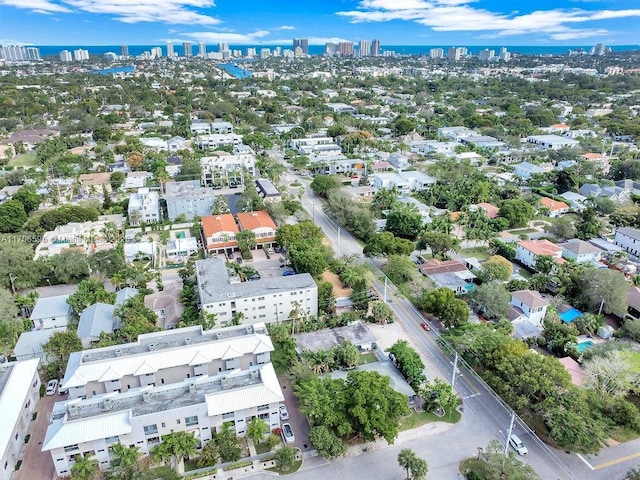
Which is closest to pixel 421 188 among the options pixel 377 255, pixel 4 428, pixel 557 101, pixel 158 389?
pixel 377 255

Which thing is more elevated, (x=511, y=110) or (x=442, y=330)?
(x=511, y=110)

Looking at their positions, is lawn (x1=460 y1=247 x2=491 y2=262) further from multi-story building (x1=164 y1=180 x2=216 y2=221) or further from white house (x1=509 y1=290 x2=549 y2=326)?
multi-story building (x1=164 y1=180 x2=216 y2=221)

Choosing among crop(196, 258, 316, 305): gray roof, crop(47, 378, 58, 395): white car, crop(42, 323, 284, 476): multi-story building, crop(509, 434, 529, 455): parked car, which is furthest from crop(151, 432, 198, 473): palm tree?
crop(509, 434, 529, 455): parked car

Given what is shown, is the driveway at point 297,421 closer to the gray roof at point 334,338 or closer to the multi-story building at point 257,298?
the gray roof at point 334,338

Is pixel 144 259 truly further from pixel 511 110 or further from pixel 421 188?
pixel 511 110

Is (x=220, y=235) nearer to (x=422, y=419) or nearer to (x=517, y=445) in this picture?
(x=422, y=419)

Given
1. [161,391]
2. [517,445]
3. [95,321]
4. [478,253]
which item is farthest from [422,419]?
[478,253]
